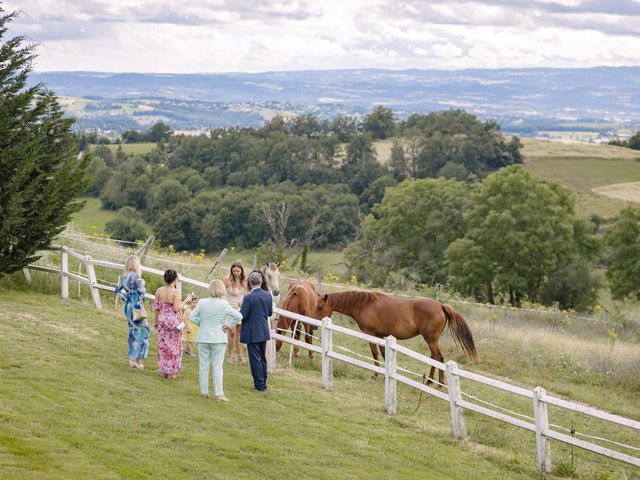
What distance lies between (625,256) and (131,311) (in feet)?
164

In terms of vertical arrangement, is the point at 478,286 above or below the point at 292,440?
below

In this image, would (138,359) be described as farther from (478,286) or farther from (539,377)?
(478,286)

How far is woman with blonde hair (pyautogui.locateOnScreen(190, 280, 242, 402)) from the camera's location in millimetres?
11555

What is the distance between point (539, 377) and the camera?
763 inches

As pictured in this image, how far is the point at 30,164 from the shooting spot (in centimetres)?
1716

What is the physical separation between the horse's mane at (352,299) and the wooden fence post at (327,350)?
2883mm

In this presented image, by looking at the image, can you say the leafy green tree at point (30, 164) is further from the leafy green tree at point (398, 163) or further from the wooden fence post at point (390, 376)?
the leafy green tree at point (398, 163)

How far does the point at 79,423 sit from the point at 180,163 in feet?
363

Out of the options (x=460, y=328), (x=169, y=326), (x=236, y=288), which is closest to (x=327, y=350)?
(x=236, y=288)

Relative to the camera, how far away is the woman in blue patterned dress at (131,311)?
12734mm

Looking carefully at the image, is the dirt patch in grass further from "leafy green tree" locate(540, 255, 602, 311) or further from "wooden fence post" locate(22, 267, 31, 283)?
"wooden fence post" locate(22, 267, 31, 283)

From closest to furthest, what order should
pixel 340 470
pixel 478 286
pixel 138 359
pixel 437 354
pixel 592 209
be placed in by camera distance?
pixel 340 470
pixel 138 359
pixel 437 354
pixel 478 286
pixel 592 209

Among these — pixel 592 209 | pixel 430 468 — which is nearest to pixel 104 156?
pixel 592 209

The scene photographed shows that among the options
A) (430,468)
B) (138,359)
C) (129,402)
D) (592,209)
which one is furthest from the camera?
(592,209)
